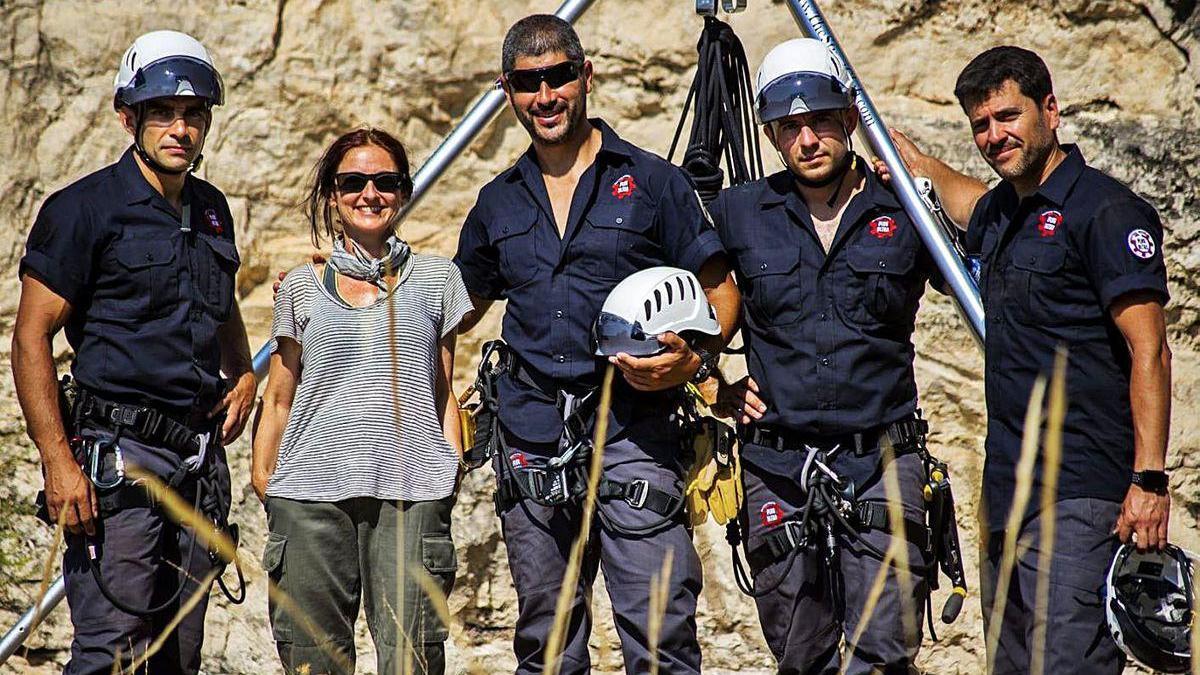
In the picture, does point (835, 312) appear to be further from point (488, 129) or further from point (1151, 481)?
point (488, 129)

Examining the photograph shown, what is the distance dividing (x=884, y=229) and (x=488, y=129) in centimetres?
273

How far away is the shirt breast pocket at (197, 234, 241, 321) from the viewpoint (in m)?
4.45

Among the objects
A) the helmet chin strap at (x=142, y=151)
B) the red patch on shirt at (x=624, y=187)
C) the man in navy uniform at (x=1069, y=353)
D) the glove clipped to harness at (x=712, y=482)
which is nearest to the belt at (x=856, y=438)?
the glove clipped to harness at (x=712, y=482)

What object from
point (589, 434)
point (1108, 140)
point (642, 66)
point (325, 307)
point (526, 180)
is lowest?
point (589, 434)

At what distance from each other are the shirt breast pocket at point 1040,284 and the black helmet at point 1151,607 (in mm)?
644

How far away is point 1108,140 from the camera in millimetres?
6141

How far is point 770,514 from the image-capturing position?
4211mm

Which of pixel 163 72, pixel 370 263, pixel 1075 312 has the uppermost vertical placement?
pixel 163 72

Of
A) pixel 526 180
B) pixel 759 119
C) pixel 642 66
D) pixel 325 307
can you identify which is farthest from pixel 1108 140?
pixel 325 307

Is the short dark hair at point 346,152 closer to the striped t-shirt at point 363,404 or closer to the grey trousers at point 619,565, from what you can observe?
the striped t-shirt at point 363,404

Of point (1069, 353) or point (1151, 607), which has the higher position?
point (1069, 353)

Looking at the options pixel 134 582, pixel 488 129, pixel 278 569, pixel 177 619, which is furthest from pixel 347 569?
pixel 488 129

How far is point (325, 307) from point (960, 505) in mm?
3263

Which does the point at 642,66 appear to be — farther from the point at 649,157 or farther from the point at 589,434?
the point at 589,434
